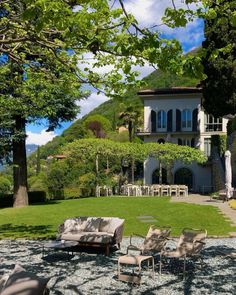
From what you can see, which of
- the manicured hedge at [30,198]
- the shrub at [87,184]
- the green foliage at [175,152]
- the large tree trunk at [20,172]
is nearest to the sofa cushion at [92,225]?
the large tree trunk at [20,172]

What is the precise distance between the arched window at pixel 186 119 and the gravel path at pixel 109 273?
31.3 metres

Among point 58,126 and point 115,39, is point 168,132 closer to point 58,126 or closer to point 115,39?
point 58,126

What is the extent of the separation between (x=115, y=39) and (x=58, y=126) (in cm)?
1992

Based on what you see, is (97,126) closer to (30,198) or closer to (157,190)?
(157,190)

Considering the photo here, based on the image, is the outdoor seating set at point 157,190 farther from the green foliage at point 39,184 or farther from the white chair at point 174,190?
the green foliage at point 39,184

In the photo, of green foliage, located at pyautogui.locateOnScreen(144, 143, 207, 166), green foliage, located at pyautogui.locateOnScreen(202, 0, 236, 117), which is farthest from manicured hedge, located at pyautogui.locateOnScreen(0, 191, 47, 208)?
green foliage, located at pyautogui.locateOnScreen(202, 0, 236, 117)

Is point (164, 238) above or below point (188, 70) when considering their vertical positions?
below

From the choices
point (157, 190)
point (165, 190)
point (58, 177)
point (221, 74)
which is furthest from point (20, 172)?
point (58, 177)

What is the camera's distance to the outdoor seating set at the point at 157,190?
31.0 metres

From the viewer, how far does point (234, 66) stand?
92.1 feet

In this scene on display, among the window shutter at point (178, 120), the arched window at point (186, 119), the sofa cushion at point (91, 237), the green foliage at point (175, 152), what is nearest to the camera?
the sofa cushion at point (91, 237)

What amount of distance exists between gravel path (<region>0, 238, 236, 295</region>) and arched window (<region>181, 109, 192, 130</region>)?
1232 inches

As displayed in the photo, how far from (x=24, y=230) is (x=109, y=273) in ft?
23.5

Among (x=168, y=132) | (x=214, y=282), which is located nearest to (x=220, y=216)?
(x=214, y=282)
